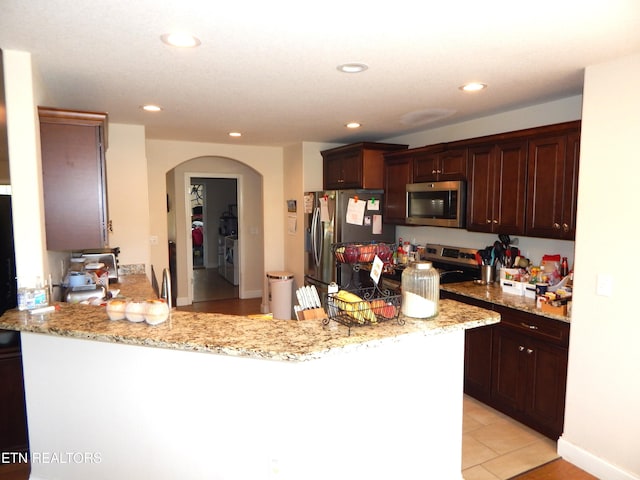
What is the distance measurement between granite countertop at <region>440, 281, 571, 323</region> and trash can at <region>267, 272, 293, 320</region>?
250cm

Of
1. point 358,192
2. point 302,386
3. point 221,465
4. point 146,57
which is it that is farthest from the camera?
point 358,192

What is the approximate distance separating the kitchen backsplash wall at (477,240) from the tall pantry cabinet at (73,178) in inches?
128

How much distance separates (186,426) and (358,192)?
3363 mm

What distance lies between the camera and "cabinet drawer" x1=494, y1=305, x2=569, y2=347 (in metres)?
2.79

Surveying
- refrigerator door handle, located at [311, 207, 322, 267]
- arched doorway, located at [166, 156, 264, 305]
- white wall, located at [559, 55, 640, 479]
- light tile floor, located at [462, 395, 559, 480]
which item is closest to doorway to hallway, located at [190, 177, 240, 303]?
arched doorway, located at [166, 156, 264, 305]

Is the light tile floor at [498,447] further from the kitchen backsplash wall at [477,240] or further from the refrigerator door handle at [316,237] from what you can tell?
the refrigerator door handle at [316,237]

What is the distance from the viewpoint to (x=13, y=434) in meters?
2.62

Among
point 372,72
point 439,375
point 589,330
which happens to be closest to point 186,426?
point 439,375

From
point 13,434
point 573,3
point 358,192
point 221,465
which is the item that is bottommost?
point 13,434

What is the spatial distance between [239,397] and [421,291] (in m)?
0.97

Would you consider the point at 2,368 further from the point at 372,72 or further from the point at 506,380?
the point at 506,380

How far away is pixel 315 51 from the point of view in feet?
7.34

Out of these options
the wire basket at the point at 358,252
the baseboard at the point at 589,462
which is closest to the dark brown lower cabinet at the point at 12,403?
the wire basket at the point at 358,252

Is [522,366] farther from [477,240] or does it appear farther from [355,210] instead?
[355,210]
